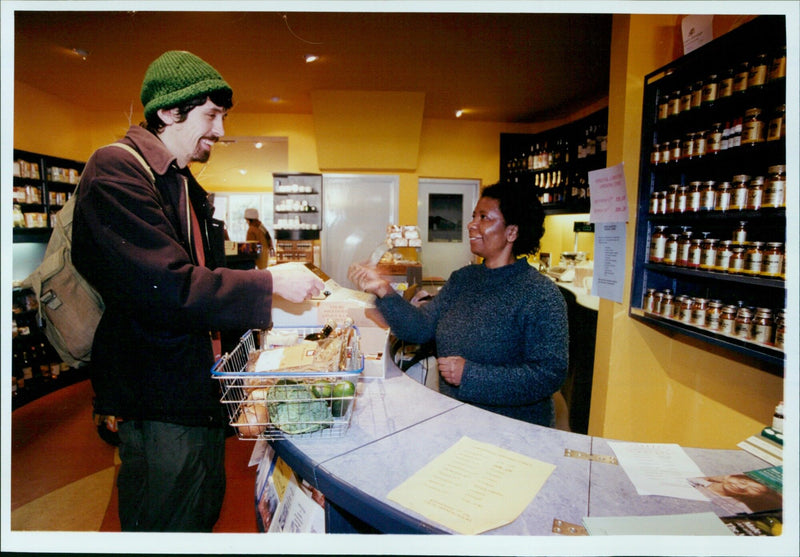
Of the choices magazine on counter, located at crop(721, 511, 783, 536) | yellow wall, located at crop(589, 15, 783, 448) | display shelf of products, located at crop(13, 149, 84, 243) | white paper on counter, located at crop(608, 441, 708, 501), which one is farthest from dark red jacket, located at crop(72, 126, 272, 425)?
display shelf of products, located at crop(13, 149, 84, 243)

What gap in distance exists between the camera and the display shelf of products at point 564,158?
4530mm

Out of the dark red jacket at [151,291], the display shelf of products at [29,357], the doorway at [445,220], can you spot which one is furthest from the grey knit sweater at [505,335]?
the doorway at [445,220]

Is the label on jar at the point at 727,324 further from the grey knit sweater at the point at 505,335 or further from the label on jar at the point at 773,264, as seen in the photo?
the grey knit sweater at the point at 505,335

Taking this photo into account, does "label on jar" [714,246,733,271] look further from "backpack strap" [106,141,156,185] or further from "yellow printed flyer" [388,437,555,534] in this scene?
"backpack strap" [106,141,156,185]

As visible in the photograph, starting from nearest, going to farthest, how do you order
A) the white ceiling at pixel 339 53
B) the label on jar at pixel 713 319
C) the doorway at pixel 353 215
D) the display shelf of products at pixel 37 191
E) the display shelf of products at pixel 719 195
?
the display shelf of products at pixel 719 195 < the label on jar at pixel 713 319 < the white ceiling at pixel 339 53 < the display shelf of products at pixel 37 191 < the doorway at pixel 353 215

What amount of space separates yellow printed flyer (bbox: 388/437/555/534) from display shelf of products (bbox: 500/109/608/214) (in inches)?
148

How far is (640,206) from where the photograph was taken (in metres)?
2.35

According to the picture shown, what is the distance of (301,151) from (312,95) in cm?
109

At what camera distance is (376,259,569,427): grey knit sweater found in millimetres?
1531

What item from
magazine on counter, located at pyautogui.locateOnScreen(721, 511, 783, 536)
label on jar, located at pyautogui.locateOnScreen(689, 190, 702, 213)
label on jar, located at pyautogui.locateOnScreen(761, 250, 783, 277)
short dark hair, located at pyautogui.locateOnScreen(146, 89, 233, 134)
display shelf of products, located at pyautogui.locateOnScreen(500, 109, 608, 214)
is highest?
display shelf of products, located at pyautogui.locateOnScreen(500, 109, 608, 214)

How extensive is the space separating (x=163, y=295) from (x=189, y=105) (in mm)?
587

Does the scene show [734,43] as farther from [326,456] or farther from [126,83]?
[126,83]

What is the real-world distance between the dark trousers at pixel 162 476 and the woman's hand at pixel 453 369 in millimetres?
854

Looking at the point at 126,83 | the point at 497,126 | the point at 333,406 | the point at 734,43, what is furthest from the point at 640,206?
the point at 126,83
